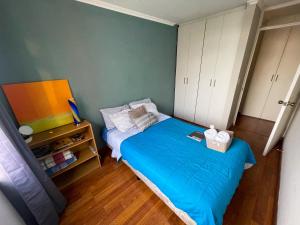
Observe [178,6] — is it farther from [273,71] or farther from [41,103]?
[273,71]

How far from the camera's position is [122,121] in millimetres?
2148

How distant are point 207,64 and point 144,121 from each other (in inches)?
72.3

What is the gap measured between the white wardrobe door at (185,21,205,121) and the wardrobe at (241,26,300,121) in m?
1.79

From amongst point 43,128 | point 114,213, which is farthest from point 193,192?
point 43,128

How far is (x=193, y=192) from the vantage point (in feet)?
3.63

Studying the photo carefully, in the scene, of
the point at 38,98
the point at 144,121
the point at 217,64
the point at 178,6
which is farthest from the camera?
the point at 217,64

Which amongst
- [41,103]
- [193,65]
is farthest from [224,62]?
[41,103]

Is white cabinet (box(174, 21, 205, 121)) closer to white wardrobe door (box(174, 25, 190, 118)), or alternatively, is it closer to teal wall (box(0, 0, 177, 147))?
white wardrobe door (box(174, 25, 190, 118))

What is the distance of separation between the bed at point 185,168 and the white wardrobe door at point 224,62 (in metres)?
1.11

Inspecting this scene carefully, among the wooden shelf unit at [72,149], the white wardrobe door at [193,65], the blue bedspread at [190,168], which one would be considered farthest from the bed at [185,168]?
the white wardrobe door at [193,65]

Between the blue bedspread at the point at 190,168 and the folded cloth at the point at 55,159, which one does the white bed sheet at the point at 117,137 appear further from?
the folded cloth at the point at 55,159

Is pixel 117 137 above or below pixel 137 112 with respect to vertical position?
below

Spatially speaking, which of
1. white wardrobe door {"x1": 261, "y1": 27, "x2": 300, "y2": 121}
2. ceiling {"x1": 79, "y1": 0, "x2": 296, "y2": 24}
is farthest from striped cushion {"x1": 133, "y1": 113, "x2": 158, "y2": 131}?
white wardrobe door {"x1": 261, "y1": 27, "x2": 300, "y2": 121}

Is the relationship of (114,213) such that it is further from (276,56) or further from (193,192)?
(276,56)
